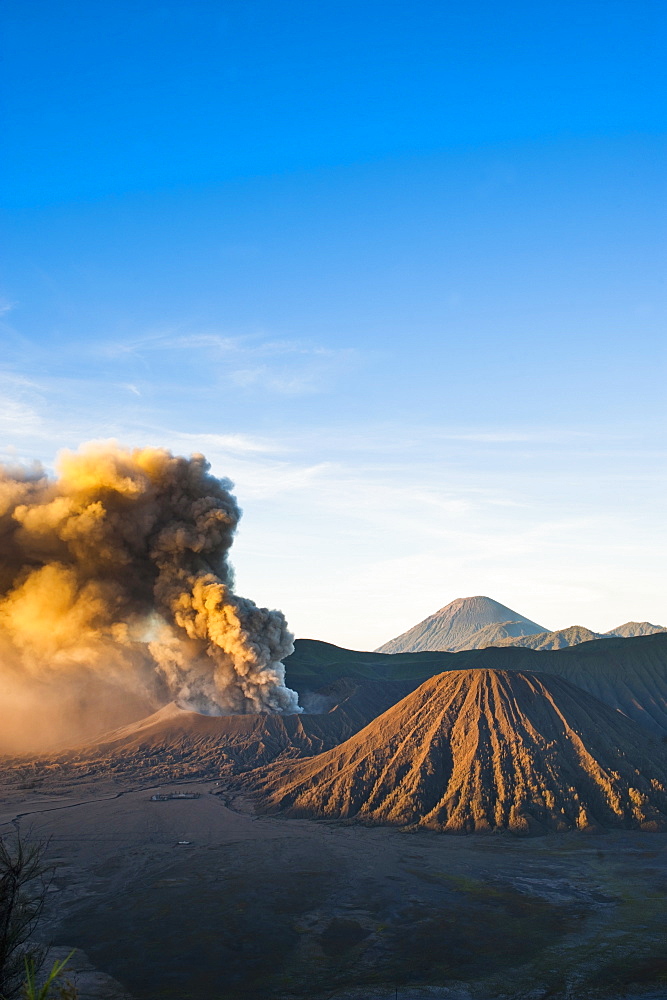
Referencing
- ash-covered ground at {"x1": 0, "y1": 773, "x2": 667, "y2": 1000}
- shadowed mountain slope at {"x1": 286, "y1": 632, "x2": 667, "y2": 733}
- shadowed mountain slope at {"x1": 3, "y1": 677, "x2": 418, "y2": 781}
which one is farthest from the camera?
shadowed mountain slope at {"x1": 286, "y1": 632, "x2": 667, "y2": 733}

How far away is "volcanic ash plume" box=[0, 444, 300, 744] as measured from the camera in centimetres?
7631

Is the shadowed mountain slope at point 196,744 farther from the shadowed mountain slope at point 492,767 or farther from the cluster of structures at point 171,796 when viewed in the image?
the shadowed mountain slope at point 492,767

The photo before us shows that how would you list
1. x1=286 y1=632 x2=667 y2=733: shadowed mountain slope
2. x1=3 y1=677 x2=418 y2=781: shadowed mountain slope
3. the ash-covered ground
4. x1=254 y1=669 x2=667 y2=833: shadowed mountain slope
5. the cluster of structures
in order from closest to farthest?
the ash-covered ground, x1=254 y1=669 x2=667 y2=833: shadowed mountain slope, the cluster of structures, x1=3 y1=677 x2=418 y2=781: shadowed mountain slope, x1=286 y1=632 x2=667 y2=733: shadowed mountain slope

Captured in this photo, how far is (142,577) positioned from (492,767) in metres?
47.1

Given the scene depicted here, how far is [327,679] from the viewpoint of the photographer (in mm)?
106812

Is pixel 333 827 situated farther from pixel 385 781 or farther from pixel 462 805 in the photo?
pixel 462 805

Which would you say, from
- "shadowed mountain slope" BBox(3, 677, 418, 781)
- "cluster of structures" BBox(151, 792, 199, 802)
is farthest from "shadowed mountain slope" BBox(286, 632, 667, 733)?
"cluster of structures" BBox(151, 792, 199, 802)

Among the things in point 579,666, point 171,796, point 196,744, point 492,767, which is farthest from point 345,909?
point 579,666

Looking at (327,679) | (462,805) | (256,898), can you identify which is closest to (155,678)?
(327,679)

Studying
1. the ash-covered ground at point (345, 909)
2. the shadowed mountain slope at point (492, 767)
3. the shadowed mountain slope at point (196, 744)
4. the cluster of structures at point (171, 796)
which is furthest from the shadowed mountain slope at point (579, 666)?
the ash-covered ground at point (345, 909)

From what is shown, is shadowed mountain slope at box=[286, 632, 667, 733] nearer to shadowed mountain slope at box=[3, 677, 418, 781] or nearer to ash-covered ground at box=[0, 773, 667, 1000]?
shadowed mountain slope at box=[3, 677, 418, 781]

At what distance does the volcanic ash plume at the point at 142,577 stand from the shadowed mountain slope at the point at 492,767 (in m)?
18.0

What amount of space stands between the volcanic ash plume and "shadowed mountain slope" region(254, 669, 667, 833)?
18024mm

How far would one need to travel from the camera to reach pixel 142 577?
271 ft
